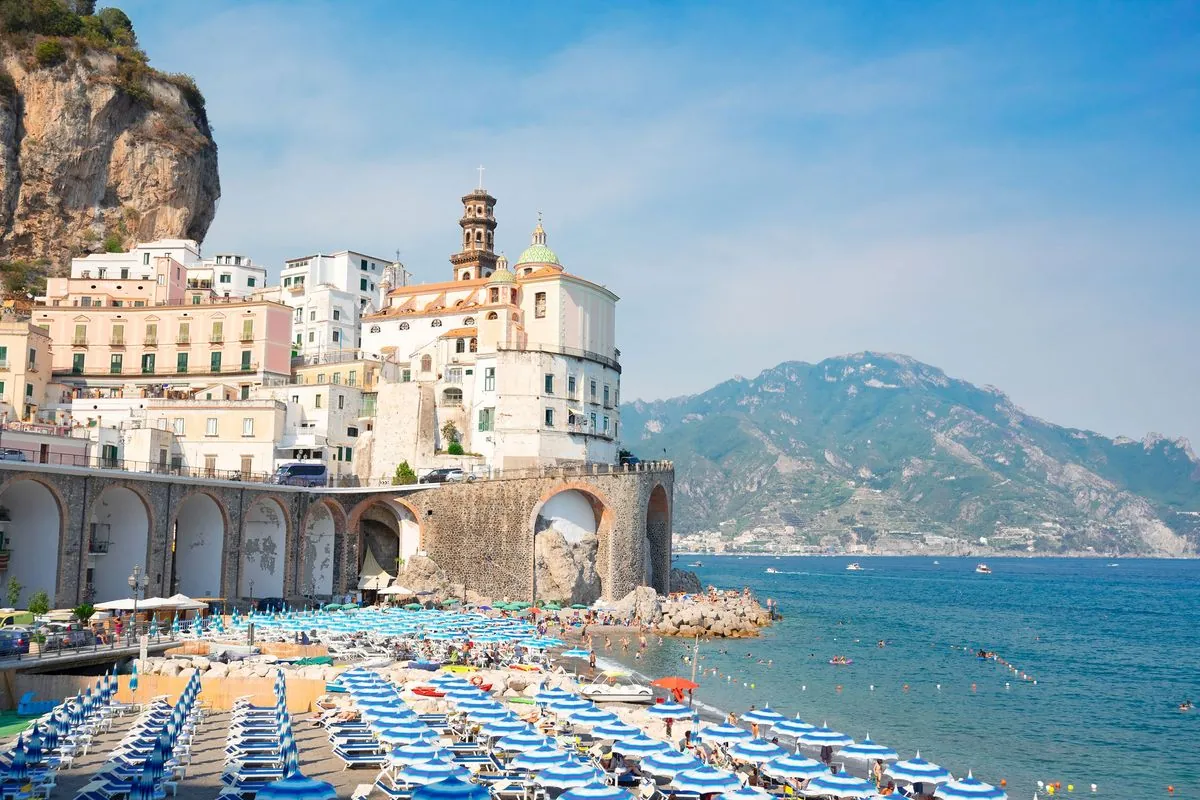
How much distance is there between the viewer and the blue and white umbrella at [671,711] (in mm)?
35281

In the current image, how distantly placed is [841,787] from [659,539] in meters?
51.5

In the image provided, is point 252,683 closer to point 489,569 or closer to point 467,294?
point 489,569

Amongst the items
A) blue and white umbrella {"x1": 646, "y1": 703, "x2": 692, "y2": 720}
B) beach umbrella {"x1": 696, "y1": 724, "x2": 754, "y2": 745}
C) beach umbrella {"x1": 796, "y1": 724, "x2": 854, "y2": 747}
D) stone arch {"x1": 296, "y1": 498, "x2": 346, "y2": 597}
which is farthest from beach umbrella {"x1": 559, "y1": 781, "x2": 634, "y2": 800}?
stone arch {"x1": 296, "y1": 498, "x2": 346, "y2": 597}

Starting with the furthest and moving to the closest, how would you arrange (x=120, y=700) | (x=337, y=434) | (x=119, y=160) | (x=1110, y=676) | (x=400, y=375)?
(x=119, y=160) < (x=400, y=375) < (x=337, y=434) < (x=1110, y=676) < (x=120, y=700)

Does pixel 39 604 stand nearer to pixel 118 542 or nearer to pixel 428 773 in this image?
pixel 118 542

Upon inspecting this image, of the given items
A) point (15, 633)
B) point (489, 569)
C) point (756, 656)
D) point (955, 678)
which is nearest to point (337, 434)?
point (489, 569)

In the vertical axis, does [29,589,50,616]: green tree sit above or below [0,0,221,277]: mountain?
below

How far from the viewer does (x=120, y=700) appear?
35625mm

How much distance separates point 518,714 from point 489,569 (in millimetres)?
33176

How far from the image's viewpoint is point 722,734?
32.9 meters

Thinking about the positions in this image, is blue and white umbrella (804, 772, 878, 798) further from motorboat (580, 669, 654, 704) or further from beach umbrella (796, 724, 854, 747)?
motorboat (580, 669, 654, 704)

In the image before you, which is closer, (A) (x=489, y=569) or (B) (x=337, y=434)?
(A) (x=489, y=569)

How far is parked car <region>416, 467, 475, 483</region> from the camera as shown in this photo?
2798 inches

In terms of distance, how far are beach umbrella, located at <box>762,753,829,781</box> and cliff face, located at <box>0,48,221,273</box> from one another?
79.4 metres
